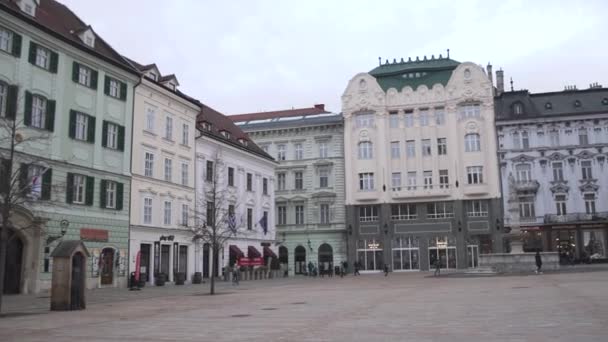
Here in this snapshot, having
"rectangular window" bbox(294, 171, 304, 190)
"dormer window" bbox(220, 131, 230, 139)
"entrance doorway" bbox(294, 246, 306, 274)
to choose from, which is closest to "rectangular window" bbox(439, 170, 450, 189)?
"rectangular window" bbox(294, 171, 304, 190)

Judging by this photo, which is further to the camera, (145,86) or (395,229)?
(395,229)

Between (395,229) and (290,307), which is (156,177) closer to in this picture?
(290,307)

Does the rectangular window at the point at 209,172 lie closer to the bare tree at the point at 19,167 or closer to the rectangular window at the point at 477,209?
the bare tree at the point at 19,167

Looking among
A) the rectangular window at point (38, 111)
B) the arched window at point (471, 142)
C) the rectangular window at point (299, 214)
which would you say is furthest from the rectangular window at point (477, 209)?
the rectangular window at point (38, 111)

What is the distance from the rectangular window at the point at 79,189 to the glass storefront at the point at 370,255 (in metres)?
38.7

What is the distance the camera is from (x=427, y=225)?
6544cm

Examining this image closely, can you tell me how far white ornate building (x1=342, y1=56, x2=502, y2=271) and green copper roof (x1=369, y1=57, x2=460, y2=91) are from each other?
119mm

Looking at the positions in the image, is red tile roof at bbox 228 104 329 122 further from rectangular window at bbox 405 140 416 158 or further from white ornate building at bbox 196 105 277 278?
white ornate building at bbox 196 105 277 278

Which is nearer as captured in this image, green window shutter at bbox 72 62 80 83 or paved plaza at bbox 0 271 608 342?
paved plaza at bbox 0 271 608 342

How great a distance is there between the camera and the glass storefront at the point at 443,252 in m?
64.2

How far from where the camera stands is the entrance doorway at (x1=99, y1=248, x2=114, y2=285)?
35.7 meters

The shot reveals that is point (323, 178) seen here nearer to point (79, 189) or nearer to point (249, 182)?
point (249, 182)

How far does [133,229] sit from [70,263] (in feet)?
58.0

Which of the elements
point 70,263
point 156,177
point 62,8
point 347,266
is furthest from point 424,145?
point 70,263
